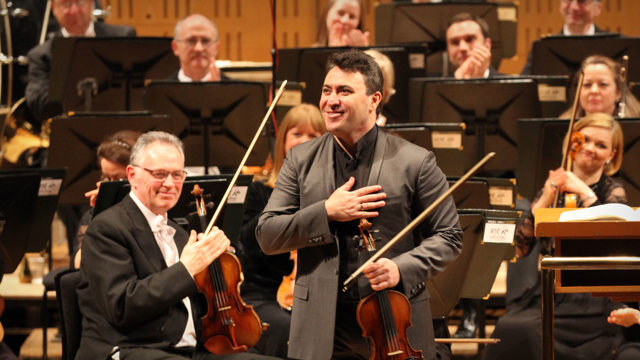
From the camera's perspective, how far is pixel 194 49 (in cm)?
489

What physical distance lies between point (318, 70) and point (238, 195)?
1.39m

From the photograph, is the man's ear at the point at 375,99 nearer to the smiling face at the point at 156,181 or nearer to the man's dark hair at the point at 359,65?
the man's dark hair at the point at 359,65

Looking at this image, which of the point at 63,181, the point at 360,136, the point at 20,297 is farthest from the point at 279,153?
the point at 20,297

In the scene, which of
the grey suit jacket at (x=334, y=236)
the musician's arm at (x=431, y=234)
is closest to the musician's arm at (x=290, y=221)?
the grey suit jacket at (x=334, y=236)

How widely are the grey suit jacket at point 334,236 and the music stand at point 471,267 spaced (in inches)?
24.6

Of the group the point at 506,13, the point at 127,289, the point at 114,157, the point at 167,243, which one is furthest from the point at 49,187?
the point at 506,13

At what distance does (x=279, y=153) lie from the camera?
3.90 m

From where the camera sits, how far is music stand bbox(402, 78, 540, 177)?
4.39 metres

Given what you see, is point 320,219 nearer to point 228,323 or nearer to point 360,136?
point 360,136

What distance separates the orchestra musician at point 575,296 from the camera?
363 centimetres

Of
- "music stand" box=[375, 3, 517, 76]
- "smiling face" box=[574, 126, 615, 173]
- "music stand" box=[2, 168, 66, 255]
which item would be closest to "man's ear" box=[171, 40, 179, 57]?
"music stand" box=[375, 3, 517, 76]

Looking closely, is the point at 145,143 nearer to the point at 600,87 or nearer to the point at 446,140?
the point at 446,140

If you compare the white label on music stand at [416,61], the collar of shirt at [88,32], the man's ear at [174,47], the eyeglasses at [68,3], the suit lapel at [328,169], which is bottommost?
the suit lapel at [328,169]

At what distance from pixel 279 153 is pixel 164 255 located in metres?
0.93
